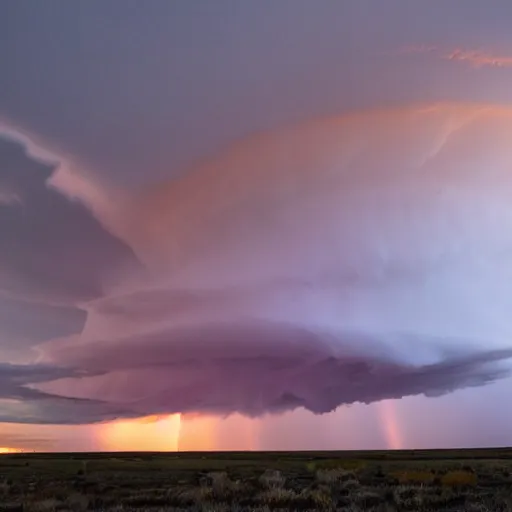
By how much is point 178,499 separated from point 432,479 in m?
19.5

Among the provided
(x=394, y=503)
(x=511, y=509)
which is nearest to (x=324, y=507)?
(x=394, y=503)

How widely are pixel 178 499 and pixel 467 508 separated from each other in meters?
13.4

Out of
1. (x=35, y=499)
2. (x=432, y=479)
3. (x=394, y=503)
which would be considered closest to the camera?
(x=394, y=503)

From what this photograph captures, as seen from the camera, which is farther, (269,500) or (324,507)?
(269,500)

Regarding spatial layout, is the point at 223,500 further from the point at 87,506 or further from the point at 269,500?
the point at 87,506

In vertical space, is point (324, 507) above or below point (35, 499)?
below

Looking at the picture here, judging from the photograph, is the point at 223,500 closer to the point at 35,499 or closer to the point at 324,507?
the point at 324,507

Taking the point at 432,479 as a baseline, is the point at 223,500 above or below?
below

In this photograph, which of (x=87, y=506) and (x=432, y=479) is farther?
(x=432, y=479)

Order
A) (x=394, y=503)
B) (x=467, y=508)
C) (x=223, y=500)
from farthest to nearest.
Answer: (x=223, y=500) → (x=394, y=503) → (x=467, y=508)

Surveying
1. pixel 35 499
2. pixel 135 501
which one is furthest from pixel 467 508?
pixel 35 499

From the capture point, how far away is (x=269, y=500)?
29.1 metres

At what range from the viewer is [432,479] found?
41406 mm

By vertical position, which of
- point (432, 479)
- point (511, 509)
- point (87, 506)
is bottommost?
point (511, 509)
